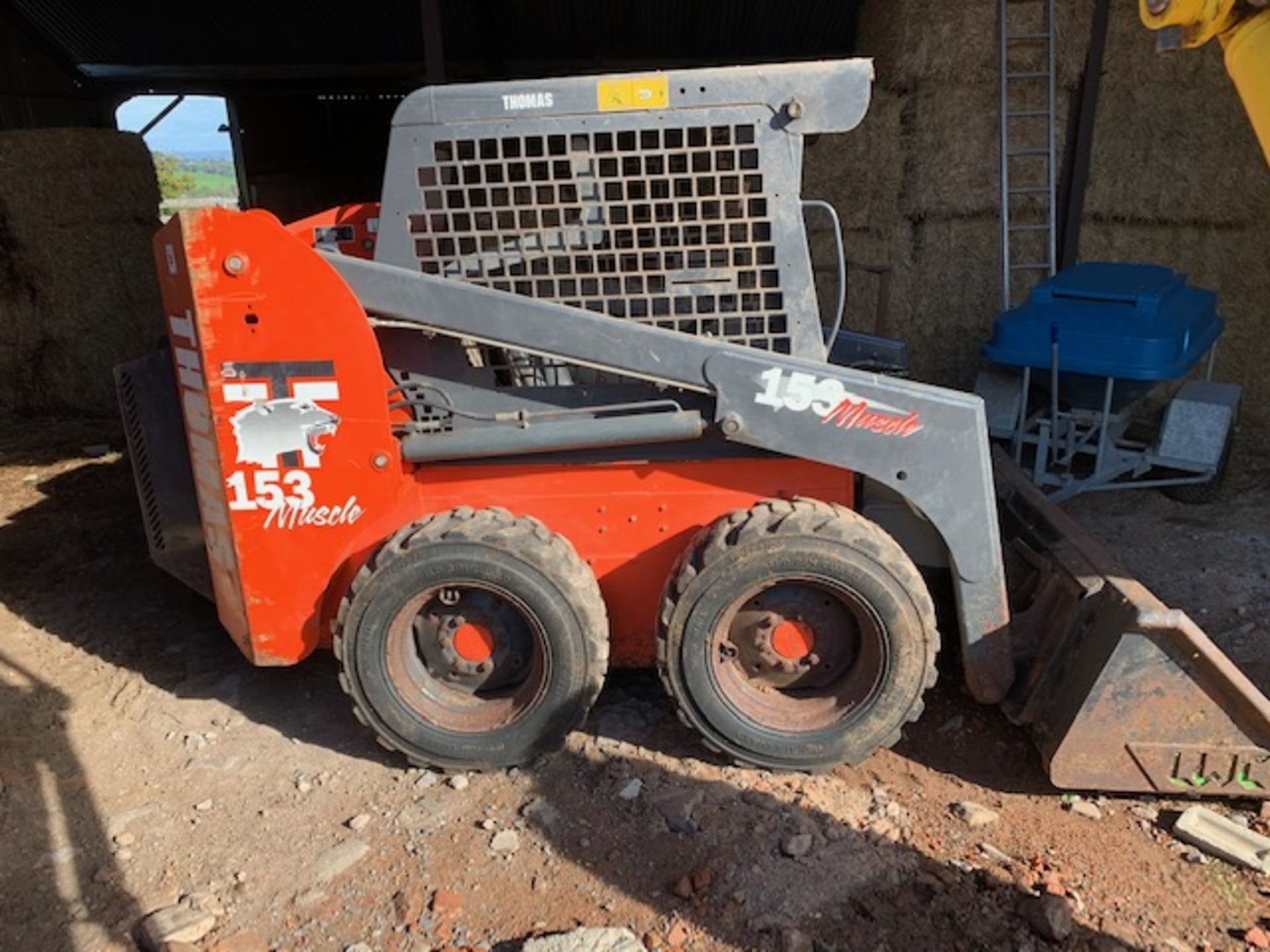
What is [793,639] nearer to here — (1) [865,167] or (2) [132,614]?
(2) [132,614]

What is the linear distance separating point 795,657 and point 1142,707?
3.47ft

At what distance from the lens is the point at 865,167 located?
24.1ft

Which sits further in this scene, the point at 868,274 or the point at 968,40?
the point at 868,274

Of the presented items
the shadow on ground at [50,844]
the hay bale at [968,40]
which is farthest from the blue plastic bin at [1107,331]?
the shadow on ground at [50,844]

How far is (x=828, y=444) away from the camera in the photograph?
3367 mm

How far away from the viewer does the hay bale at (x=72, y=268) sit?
25.1ft

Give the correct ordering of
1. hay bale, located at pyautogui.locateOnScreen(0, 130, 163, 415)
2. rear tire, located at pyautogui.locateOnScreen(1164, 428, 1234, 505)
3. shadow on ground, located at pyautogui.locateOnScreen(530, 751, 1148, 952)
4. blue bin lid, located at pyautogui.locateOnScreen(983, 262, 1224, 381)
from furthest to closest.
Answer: hay bale, located at pyautogui.locateOnScreen(0, 130, 163, 415) → rear tire, located at pyautogui.locateOnScreen(1164, 428, 1234, 505) → blue bin lid, located at pyautogui.locateOnScreen(983, 262, 1224, 381) → shadow on ground, located at pyautogui.locateOnScreen(530, 751, 1148, 952)

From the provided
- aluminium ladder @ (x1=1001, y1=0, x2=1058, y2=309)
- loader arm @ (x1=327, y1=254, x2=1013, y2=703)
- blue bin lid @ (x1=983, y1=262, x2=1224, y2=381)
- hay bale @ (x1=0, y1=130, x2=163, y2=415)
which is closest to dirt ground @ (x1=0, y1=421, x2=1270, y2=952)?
loader arm @ (x1=327, y1=254, x2=1013, y2=703)

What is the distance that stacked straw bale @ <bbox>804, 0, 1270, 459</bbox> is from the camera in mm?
6391

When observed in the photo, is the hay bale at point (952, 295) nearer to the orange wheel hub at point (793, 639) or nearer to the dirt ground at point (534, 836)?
the dirt ground at point (534, 836)

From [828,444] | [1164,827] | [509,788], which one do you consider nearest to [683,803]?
[509,788]

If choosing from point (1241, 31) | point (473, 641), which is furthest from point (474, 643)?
point (1241, 31)

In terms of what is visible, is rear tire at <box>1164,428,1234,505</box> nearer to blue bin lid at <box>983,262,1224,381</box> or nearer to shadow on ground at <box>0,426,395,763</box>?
blue bin lid at <box>983,262,1224,381</box>

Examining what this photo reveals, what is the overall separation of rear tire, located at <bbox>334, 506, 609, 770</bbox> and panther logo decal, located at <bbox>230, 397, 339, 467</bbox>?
42 cm
